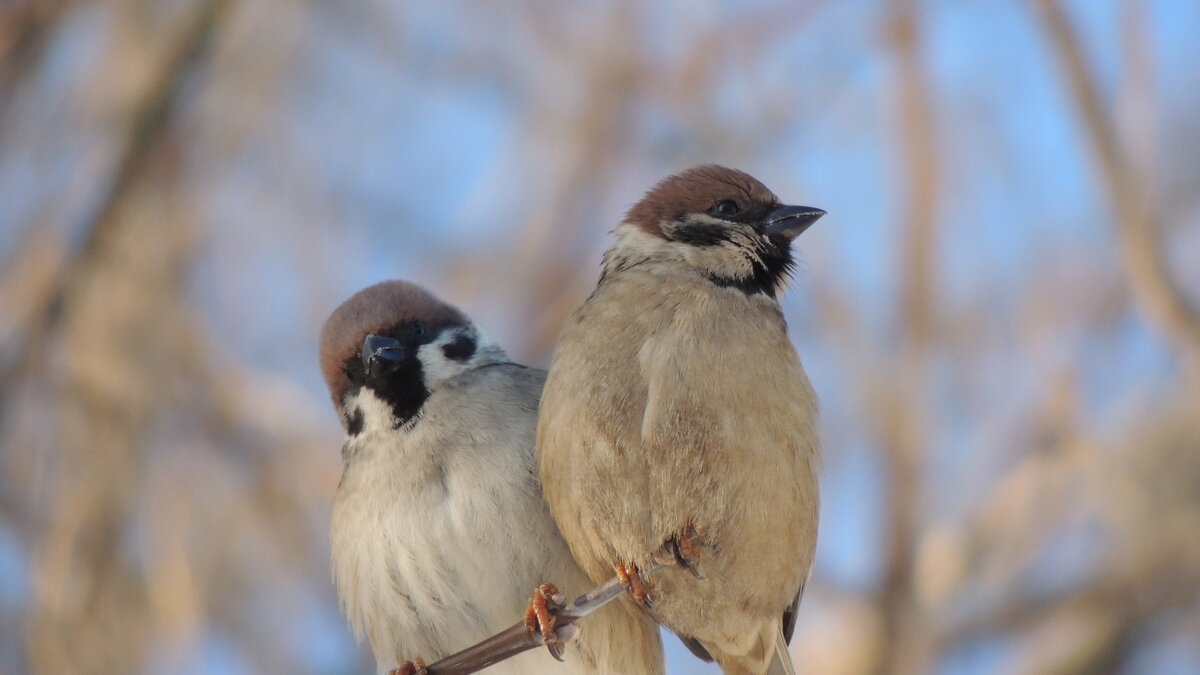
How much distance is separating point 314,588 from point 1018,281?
3048 millimetres

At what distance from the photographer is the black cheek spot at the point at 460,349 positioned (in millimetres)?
3375

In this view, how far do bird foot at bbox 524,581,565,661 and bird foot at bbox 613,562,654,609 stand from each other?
0.46 feet

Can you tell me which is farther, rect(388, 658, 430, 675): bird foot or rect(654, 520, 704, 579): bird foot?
rect(388, 658, 430, 675): bird foot

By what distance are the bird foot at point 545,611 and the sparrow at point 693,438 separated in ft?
0.35

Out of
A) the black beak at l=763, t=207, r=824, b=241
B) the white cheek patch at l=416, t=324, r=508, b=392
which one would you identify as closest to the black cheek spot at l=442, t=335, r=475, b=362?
the white cheek patch at l=416, t=324, r=508, b=392

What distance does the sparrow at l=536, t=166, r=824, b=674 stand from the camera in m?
2.68

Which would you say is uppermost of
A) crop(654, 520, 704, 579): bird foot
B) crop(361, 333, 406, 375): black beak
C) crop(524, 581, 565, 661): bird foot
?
crop(361, 333, 406, 375): black beak

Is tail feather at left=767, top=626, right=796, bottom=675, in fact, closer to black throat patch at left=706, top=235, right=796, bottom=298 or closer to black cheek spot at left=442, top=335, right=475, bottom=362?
black throat patch at left=706, top=235, right=796, bottom=298

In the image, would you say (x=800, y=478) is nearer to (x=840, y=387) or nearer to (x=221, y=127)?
(x=840, y=387)

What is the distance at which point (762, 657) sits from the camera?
310 centimetres

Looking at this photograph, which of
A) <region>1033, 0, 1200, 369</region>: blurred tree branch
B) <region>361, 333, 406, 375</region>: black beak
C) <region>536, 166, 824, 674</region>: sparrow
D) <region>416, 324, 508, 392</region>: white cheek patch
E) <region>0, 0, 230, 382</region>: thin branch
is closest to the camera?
<region>536, 166, 824, 674</region>: sparrow

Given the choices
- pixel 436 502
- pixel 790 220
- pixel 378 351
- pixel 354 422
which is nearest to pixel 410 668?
pixel 436 502

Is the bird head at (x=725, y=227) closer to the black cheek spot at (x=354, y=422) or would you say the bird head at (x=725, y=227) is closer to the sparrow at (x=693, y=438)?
the sparrow at (x=693, y=438)

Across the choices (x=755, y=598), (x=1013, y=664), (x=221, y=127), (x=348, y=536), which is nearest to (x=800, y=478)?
(x=755, y=598)
